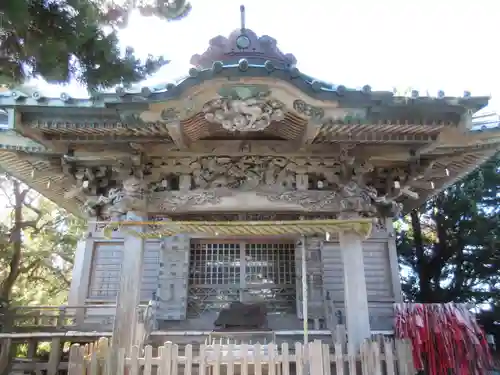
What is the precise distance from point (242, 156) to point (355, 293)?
2.82 metres

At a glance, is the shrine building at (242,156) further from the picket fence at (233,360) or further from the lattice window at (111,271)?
the picket fence at (233,360)

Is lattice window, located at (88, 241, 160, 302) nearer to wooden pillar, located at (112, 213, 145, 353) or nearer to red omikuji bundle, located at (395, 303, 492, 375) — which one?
wooden pillar, located at (112, 213, 145, 353)

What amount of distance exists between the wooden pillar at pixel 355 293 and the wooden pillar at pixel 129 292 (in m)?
3.16

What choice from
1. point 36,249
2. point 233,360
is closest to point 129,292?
point 233,360

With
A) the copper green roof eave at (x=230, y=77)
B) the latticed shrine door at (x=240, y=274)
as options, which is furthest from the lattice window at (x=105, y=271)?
the copper green roof eave at (x=230, y=77)

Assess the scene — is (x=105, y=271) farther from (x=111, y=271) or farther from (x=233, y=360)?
(x=233, y=360)

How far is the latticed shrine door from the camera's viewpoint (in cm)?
957

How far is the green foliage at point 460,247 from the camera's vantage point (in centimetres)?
1465

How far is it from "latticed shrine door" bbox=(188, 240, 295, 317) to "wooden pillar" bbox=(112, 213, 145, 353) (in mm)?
3473

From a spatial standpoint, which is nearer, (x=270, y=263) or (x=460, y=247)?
(x=270, y=263)

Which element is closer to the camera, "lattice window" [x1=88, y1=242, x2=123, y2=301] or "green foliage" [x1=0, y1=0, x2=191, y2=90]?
"green foliage" [x1=0, y1=0, x2=191, y2=90]

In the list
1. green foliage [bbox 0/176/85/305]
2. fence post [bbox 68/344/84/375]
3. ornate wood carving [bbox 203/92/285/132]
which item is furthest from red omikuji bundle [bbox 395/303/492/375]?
green foliage [bbox 0/176/85/305]

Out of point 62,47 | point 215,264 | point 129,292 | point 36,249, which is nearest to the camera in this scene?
point 62,47

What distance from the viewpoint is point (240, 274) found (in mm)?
9703
